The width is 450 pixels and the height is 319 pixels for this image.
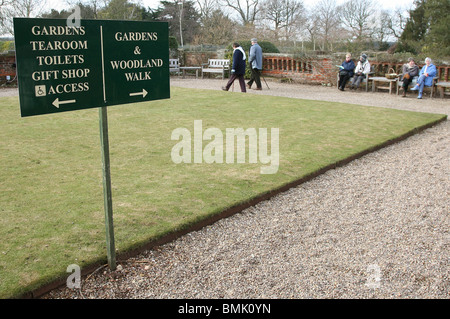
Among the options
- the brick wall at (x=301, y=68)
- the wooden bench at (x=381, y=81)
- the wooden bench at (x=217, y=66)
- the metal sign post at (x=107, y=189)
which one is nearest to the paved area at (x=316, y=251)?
the metal sign post at (x=107, y=189)

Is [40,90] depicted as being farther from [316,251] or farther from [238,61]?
Result: [238,61]

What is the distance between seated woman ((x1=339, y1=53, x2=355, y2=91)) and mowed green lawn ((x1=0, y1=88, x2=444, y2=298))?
5.52m

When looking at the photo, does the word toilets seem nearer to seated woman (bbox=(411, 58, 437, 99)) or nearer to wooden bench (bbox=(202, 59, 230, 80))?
seated woman (bbox=(411, 58, 437, 99))

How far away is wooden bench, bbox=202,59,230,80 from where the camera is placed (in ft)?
71.0

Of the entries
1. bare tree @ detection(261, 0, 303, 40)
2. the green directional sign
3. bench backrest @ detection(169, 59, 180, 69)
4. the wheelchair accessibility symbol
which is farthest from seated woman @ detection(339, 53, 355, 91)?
bare tree @ detection(261, 0, 303, 40)

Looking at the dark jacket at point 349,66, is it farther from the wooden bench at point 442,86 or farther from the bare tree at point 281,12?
the bare tree at point 281,12

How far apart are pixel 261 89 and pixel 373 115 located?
6.44 meters

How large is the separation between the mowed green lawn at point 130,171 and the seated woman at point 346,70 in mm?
5522

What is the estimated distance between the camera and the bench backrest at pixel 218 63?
21.9 m

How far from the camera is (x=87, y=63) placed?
340 cm

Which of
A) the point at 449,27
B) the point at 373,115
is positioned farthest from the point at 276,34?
the point at 373,115
